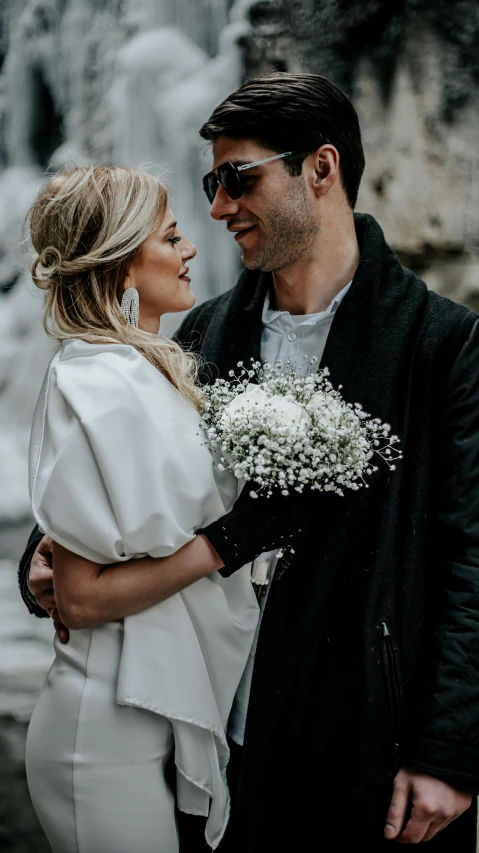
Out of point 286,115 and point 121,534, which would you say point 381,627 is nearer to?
point 121,534

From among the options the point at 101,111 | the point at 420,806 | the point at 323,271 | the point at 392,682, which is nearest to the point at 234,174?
the point at 323,271

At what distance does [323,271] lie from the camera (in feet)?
7.89

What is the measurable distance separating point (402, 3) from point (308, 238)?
295cm

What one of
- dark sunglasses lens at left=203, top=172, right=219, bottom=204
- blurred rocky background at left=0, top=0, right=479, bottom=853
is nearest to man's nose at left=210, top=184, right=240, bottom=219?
dark sunglasses lens at left=203, top=172, right=219, bottom=204

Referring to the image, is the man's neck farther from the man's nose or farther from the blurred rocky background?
the blurred rocky background

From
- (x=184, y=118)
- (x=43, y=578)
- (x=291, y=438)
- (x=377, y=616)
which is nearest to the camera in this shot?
(x=291, y=438)

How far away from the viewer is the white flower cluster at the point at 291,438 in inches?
68.4

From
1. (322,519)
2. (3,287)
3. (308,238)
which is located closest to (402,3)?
(308,238)

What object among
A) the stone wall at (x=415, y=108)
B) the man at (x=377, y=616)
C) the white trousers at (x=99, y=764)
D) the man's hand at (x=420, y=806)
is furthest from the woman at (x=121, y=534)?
the stone wall at (x=415, y=108)

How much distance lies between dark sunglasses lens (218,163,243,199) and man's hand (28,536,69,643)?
1155 millimetres

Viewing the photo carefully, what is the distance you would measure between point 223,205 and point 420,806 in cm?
175

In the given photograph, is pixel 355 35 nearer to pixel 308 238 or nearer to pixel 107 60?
pixel 107 60

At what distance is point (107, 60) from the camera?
18.6 feet

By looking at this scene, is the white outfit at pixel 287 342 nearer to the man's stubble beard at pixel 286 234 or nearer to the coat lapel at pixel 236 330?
the coat lapel at pixel 236 330
